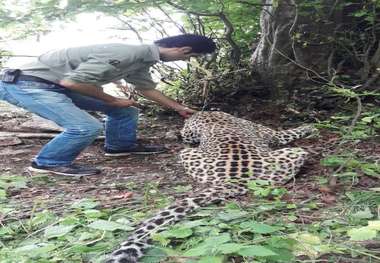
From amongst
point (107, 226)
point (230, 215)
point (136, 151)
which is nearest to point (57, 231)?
point (107, 226)

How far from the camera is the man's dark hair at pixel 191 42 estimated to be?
5285mm

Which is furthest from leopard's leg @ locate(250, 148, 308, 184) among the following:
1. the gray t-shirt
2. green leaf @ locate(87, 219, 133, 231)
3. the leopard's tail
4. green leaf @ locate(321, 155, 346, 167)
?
the gray t-shirt

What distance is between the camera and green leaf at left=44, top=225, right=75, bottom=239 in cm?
310

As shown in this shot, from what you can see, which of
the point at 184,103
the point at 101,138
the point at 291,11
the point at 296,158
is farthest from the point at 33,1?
the point at 296,158

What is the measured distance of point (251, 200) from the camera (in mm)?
3807

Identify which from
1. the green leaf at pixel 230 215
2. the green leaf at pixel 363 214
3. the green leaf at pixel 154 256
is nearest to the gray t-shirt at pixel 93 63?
the green leaf at pixel 230 215

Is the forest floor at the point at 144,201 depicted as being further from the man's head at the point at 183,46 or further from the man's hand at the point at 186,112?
the man's head at the point at 183,46

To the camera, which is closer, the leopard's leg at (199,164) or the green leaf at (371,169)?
the green leaf at (371,169)

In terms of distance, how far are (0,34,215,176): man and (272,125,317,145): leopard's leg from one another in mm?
1369

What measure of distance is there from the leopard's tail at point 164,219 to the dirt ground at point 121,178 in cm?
47

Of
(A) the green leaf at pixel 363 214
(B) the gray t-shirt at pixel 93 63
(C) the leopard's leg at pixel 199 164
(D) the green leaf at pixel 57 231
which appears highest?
(B) the gray t-shirt at pixel 93 63

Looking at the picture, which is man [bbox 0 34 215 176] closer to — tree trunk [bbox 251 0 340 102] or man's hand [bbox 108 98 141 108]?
man's hand [bbox 108 98 141 108]

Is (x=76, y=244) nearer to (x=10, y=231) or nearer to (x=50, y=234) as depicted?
(x=50, y=234)

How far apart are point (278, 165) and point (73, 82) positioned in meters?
2.07
